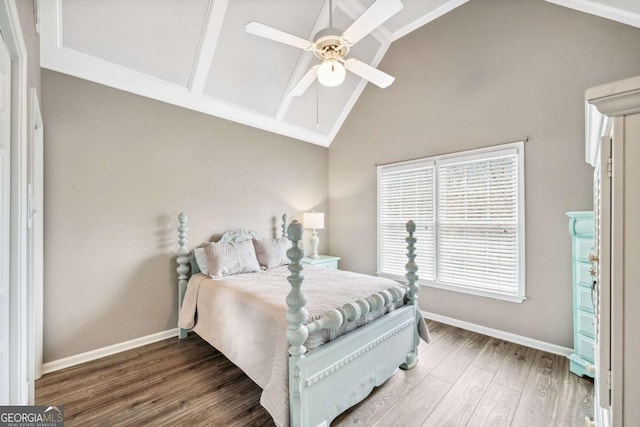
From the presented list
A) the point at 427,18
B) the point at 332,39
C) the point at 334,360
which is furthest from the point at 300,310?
the point at 427,18

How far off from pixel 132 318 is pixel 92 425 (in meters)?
1.15

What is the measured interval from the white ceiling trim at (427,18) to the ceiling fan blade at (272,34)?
215 centimetres

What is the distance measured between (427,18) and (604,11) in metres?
1.68

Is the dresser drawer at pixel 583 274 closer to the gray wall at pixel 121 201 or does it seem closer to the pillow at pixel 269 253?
the pillow at pixel 269 253

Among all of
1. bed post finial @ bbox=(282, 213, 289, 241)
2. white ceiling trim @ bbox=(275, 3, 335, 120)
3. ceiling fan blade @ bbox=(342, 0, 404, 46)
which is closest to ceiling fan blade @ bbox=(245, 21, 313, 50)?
ceiling fan blade @ bbox=(342, 0, 404, 46)

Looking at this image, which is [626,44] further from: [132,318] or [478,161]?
[132,318]

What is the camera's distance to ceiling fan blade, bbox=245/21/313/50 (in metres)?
1.94

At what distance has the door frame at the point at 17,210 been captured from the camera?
114cm

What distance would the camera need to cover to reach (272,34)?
80.3 inches

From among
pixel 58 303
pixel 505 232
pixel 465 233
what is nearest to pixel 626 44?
pixel 505 232

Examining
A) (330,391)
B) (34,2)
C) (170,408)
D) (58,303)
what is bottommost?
(170,408)

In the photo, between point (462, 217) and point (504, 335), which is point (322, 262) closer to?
point (462, 217)

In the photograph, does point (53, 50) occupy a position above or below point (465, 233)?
above

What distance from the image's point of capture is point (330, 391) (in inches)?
66.3
